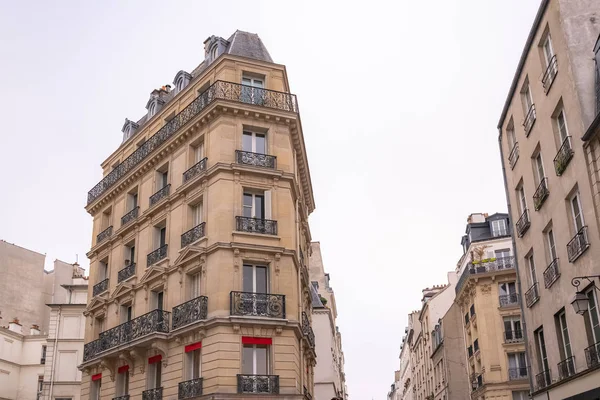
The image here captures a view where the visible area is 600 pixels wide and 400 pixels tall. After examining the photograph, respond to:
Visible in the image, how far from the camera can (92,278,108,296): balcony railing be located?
25969mm

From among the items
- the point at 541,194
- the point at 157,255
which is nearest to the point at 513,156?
the point at 541,194

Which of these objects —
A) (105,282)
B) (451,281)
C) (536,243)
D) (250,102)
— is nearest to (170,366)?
(105,282)

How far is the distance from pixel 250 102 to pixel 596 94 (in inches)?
481

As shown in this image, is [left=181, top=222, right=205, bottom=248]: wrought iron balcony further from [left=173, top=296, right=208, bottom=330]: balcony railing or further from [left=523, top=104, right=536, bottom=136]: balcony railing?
[left=523, top=104, right=536, bottom=136]: balcony railing

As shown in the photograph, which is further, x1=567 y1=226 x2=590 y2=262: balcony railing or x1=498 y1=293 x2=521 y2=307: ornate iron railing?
x1=498 y1=293 x2=521 y2=307: ornate iron railing

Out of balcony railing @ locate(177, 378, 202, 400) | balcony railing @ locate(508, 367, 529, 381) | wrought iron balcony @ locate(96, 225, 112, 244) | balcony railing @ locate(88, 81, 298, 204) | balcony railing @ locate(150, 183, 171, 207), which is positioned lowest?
balcony railing @ locate(177, 378, 202, 400)

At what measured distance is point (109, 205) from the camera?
27500 millimetres

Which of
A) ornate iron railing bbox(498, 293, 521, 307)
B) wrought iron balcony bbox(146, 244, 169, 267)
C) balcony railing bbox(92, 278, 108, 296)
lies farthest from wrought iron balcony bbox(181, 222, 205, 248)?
ornate iron railing bbox(498, 293, 521, 307)

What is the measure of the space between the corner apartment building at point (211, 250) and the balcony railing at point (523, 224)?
282 inches

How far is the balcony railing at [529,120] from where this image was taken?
1716cm

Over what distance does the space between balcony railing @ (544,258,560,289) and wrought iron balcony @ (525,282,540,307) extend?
105cm

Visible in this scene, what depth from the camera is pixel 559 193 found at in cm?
1513

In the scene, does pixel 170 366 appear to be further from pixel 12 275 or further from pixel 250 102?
pixel 12 275

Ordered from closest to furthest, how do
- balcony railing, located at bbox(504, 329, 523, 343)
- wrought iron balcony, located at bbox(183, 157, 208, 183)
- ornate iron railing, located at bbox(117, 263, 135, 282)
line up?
wrought iron balcony, located at bbox(183, 157, 208, 183), ornate iron railing, located at bbox(117, 263, 135, 282), balcony railing, located at bbox(504, 329, 523, 343)
